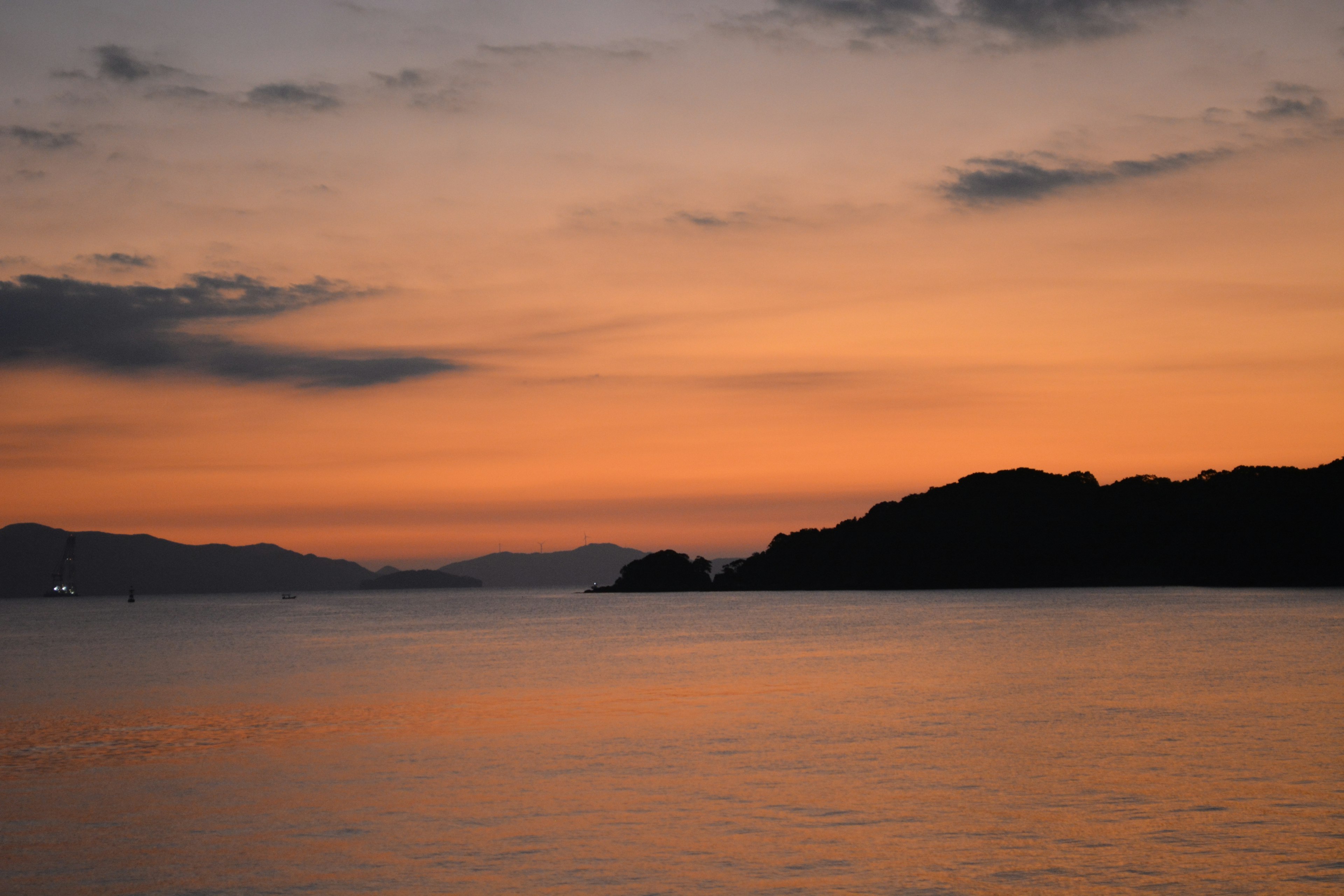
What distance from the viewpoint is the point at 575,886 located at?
16.2 m

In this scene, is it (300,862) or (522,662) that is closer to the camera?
(300,862)

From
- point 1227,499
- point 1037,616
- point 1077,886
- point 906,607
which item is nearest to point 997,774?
point 1077,886

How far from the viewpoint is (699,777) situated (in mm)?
24672

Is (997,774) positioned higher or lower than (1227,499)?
lower

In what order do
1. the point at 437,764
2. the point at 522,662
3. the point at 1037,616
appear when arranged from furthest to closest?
A: 1. the point at 1037,616
2. the point at 522,662
3. the point at 437,764

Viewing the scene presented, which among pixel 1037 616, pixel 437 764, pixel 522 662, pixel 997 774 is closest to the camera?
pixel 997 774

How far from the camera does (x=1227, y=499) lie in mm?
181375

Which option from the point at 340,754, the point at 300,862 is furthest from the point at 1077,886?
the point at 340,754

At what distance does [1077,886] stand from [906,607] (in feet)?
410

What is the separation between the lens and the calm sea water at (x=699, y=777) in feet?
55.4

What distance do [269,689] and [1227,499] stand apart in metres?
170

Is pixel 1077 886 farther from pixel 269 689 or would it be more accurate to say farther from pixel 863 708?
pixel 269 689

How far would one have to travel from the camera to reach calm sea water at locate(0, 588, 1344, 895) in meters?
16.9

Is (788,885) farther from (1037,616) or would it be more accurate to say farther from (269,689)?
(1037,616)
